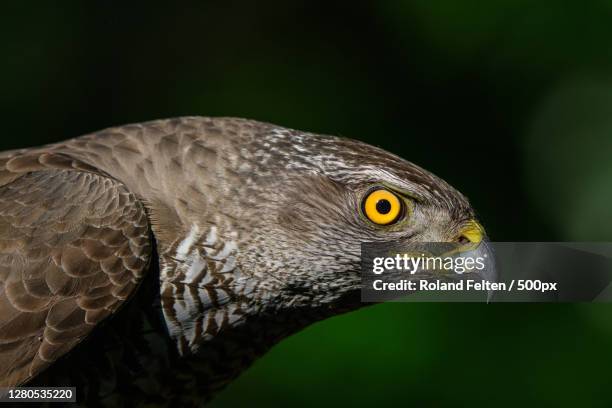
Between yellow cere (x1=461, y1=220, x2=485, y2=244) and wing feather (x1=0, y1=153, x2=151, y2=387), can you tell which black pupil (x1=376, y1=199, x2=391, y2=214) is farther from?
wing feather (x1=0, y1=153, x2=151, y2=387)

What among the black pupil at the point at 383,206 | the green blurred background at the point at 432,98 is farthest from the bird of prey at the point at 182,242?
the green blurred background at the point at 432,98

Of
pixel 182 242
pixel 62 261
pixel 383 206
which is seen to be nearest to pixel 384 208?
pixel 383 206

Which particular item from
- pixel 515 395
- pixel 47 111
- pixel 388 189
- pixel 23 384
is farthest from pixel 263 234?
pixel 47 111

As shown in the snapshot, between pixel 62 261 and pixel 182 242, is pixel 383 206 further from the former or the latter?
pixel 62 261

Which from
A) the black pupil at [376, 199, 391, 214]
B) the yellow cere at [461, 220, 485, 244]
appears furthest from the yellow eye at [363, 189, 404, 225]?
the yellow cere at [461, 220, 485, 244]

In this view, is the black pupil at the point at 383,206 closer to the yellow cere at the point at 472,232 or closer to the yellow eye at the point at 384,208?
the yellow eye at the point at 384,208

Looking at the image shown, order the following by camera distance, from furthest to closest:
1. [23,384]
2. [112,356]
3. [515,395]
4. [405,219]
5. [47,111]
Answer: [47,111] < [515,395] < [405,219] < [112,356] < [23,384]

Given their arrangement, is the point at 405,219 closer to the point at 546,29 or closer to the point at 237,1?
the point at 546,29
